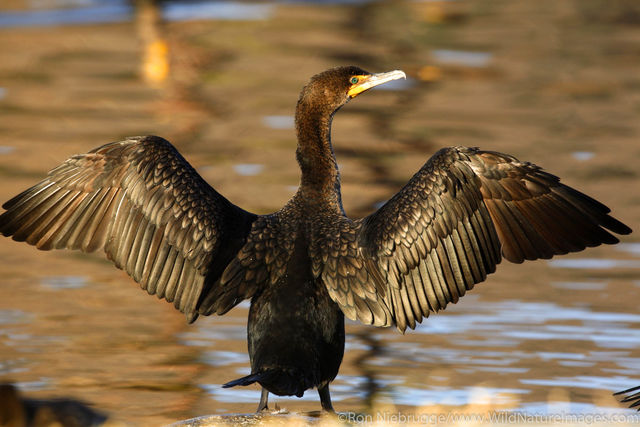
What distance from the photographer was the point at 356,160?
14.5 metres

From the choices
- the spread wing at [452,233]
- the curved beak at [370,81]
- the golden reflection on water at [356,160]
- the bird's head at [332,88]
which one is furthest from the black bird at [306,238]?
the golden reflection on water at [356,160]

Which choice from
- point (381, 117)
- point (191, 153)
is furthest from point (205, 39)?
point (191, 153)

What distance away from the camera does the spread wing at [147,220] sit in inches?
263

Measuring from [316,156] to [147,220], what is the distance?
3.64ft

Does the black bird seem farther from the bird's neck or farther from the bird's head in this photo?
the bird's head

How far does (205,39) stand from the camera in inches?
873

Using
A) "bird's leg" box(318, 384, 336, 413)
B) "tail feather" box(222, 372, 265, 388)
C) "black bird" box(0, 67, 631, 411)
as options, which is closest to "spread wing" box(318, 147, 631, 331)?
"black bird" box(0, 67, 631, 411)

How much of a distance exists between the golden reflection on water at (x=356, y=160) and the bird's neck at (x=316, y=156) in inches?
56.4

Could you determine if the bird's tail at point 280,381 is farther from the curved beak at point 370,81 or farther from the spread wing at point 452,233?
the curved beak at point 370,81

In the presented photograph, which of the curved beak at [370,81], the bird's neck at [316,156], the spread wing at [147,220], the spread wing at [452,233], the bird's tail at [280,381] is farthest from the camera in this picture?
the curved beak at [370,81]

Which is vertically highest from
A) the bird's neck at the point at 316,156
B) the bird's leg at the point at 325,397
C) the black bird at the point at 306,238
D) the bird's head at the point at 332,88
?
the bird's head at the point at 332,88

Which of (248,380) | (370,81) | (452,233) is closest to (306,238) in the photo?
(452,233)

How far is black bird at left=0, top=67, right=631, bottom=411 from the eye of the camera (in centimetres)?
652

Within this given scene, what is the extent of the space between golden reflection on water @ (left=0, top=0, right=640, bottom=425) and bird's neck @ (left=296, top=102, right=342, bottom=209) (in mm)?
1432
